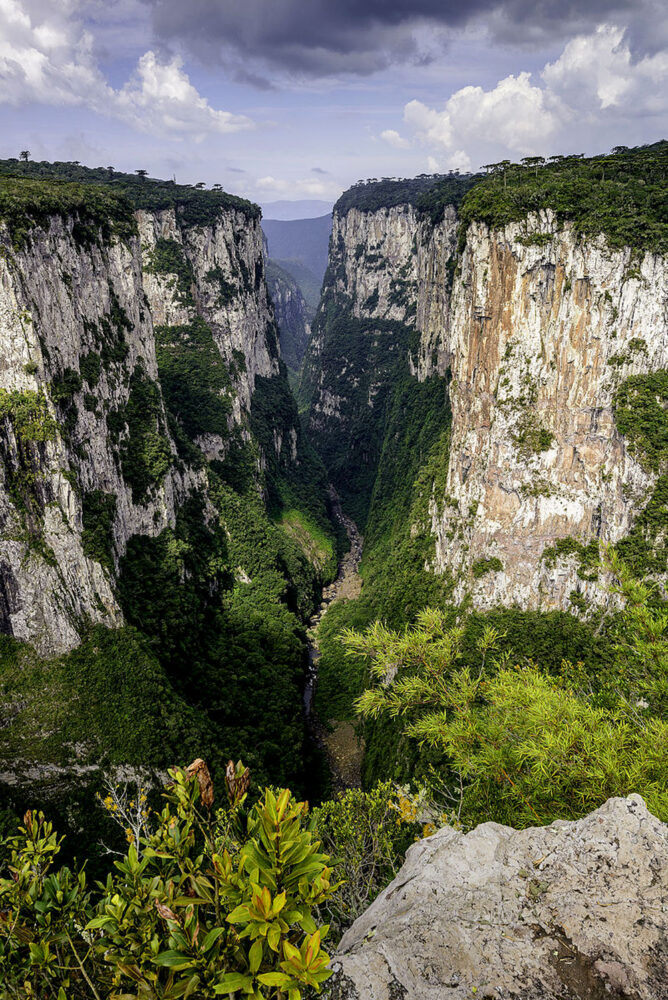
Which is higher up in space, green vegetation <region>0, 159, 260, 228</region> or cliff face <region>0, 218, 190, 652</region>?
green vegetation <region>0, 159, 260, 228</region>

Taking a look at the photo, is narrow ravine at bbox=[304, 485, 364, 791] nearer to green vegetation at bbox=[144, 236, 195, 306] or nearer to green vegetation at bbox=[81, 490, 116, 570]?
green vegetation at bbox=[81, 490, 116, 570]

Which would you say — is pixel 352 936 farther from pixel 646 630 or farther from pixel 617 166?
pixel 617 166

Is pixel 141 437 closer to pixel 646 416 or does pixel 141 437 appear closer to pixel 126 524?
pixel 126 524

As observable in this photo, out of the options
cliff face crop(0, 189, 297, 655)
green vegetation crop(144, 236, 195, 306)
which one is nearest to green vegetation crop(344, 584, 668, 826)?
cliff face crop(0, 189, 297, 655)

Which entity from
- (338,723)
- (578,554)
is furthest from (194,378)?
(578,554)

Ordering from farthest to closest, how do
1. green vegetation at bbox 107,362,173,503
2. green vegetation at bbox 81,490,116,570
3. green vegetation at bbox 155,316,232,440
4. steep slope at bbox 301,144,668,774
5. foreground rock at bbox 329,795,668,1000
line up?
green vegetation at bbox 155,316,232,440
green vegetation at bbox 107,362,173,503
steep slope at bbox 301,144,668,774
green vegetation at bbox 81,490,116,570
foreground rock at bbox 329,795,668,1000

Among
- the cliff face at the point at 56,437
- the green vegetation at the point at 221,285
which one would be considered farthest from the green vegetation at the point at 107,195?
the green vegetation at the point at 221,285

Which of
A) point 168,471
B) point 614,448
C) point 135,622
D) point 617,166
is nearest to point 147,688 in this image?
point 135,622
